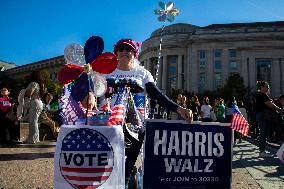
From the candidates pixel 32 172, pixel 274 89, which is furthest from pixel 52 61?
pixel 32 172

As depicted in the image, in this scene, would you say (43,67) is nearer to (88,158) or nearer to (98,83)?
(98,83)

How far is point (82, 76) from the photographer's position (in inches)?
98.0

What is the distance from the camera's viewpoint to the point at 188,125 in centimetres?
274

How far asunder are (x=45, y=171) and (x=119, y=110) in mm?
3138

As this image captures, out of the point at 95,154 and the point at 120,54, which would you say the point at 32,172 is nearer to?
the point at 120,54

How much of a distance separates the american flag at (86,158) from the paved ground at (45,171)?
2280 millimetres

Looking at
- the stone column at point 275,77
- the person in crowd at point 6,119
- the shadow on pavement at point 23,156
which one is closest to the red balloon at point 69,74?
the shadow on pavement at point 23,156

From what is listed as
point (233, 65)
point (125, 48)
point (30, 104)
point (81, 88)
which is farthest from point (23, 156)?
point (233, 65)

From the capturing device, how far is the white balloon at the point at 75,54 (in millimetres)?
2637

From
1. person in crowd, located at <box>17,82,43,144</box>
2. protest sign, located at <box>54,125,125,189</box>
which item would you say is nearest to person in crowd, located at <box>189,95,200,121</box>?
person in crowd, located at <box>17,82,43,144</box>

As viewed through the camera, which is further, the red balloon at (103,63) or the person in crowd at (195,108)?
the person in crowd at (195,108)

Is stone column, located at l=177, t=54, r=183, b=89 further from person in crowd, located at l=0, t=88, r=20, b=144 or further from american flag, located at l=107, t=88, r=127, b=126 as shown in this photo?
american flag, located at l=107, t=88, r=127, b=126

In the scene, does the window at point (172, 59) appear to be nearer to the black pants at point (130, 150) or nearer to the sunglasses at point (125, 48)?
the sunglasses at point (125, 48)

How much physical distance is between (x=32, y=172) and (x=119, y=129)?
3.40m
